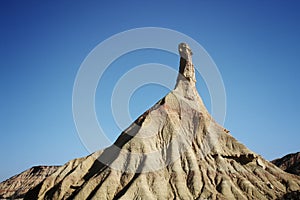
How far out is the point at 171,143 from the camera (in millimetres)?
90000

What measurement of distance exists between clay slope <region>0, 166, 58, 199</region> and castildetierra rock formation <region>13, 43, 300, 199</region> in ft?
282

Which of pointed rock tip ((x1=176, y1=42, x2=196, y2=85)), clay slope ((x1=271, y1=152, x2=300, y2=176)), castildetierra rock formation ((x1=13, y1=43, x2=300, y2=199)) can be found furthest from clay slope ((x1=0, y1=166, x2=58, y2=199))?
clay slope ((x1=271, y1=152, x2=300, y2=176))

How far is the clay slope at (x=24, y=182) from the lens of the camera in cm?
17762

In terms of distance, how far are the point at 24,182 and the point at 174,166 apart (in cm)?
13296

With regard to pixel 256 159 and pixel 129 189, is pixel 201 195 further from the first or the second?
pixel 256 159

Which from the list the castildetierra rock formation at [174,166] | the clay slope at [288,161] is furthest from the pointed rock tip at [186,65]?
the clay slope at [288,161]

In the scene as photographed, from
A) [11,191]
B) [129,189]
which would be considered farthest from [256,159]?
[11,191]

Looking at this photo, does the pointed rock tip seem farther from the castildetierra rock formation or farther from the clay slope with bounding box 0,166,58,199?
the clay slope with bounding box 0,166,58,199

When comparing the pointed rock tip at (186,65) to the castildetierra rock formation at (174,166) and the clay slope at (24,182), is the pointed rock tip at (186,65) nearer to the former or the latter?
the castildetierra rock formation at (174,166)

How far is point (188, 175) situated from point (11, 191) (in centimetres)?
13312

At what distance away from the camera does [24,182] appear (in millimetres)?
189500

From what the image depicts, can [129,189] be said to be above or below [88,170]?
below

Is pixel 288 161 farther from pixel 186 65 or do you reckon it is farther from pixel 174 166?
pixel 174 166

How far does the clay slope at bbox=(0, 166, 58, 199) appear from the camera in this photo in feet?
583
